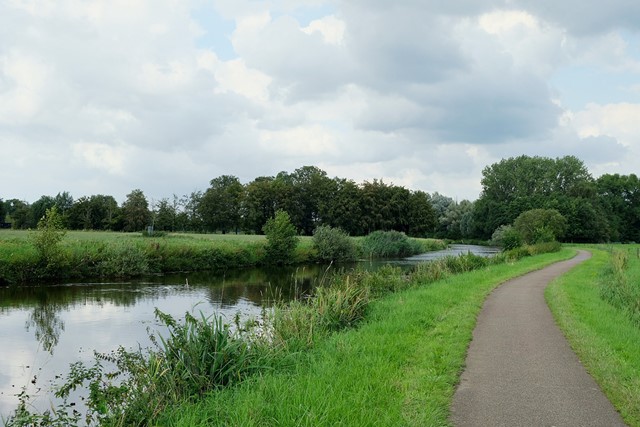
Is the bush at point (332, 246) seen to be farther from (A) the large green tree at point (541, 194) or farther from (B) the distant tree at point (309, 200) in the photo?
(A) the large green tree at point (541, 194)

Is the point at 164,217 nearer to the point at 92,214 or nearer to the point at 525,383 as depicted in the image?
the point at 92,214

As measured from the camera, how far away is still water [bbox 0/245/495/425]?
Result: 11234 millimetres

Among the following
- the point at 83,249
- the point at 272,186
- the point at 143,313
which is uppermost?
the point at 272,186

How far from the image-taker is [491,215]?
337ft

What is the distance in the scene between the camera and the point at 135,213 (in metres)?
74.9

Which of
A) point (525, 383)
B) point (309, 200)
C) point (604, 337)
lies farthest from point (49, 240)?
point (309, 200)

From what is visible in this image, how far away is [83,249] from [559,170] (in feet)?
334

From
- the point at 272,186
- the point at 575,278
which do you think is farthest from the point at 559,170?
the point at 575,278

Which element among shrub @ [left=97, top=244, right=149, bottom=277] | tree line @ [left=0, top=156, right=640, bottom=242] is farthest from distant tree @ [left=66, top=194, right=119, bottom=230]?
shrub @ [left=97, top=244, right=149, bottom=277]

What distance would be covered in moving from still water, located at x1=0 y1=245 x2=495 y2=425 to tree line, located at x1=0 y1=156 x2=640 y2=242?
51372mm

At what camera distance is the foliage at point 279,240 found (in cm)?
4431

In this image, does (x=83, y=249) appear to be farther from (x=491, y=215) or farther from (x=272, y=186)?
(x=491, y=215)

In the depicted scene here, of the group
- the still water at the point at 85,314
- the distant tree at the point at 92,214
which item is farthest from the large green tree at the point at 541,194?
the still water at the point at 85,314

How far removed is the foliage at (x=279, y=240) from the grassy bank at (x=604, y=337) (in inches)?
1161
